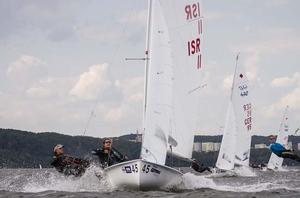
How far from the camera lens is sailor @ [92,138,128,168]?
73.8 feet

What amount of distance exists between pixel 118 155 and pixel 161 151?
2015 millimetres

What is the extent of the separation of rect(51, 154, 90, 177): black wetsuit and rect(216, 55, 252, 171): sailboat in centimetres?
2488

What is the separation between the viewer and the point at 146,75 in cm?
2156

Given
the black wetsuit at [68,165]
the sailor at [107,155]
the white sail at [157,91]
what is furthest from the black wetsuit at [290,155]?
the black wetsuit at [68,165]

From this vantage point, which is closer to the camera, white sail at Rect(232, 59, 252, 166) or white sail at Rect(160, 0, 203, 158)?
white sail at Rect(160, 0, 203, 158)

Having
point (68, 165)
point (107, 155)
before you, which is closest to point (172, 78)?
point (107, 155)

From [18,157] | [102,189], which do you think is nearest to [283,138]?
[102,189]

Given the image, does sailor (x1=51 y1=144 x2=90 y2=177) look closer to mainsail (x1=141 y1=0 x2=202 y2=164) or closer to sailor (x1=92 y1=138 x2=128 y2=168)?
sailor (x1=92 y1=138 x2=128 y2=168)

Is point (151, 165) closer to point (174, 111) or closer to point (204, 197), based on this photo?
point (204, 197)

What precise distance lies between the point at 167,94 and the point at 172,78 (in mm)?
701

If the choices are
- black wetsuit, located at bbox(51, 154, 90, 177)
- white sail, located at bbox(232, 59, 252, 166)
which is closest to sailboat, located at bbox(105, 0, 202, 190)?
black wetsuit, located at bbox(51, 154, 90, 177)

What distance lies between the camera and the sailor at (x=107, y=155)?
2248 centimetres

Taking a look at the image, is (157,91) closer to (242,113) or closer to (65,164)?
(65,164)

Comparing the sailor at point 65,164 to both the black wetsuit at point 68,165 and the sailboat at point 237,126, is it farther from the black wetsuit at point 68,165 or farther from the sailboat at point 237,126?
the sailboat at point 237,126
